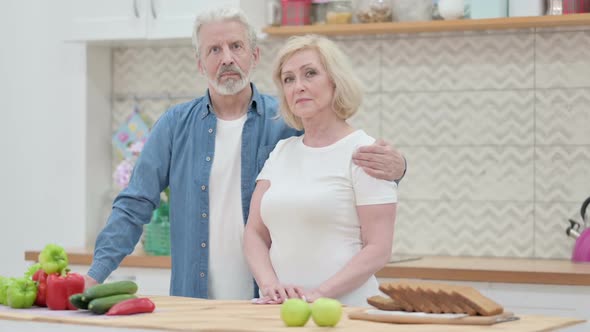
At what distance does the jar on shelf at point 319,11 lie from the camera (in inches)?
172

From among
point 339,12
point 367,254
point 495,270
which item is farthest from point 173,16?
point 367,254

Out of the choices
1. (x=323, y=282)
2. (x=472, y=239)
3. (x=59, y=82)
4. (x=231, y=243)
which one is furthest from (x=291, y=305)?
(x=59, y=82)

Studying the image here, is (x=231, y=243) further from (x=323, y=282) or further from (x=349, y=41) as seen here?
(x=349, y=41)

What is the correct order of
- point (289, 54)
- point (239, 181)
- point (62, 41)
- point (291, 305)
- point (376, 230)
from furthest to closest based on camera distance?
point (62, 41), point (239, 181), point (289, 54), point (376, 230), point (291, 305)

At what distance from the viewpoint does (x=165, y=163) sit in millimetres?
3059

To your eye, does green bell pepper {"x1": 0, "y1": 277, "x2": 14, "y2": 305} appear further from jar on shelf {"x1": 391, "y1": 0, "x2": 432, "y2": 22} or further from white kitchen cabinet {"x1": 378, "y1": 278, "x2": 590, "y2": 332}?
jar on shelf {"x1": 391, "y1": 0, "x2": 432, "y2": 22}

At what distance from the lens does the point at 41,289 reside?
241 cm

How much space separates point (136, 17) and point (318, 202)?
204 cm

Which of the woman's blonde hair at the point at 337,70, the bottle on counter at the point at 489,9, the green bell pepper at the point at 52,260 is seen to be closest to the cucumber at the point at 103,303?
the green bell pepper at the point at 52,260

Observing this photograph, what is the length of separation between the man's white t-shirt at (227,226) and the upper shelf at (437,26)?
1.31m

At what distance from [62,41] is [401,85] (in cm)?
152

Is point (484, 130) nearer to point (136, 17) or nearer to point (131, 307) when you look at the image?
point (136, 17)

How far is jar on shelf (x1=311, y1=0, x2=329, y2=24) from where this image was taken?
436 centimetres

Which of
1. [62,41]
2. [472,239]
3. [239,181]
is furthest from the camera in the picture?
[62,41]
